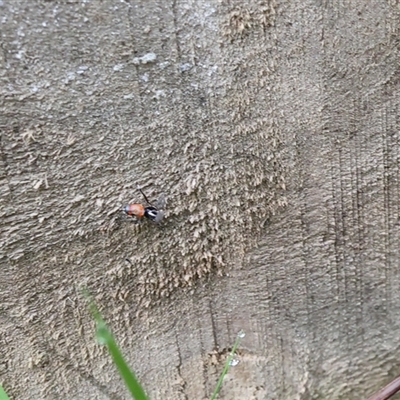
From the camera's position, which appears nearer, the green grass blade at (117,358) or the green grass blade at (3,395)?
the green grass blade at (117,358)

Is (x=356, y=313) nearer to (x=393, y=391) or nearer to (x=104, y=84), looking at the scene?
(x=393, y=391)

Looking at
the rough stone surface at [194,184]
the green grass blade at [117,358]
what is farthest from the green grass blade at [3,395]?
the green grass blade at [117,358]

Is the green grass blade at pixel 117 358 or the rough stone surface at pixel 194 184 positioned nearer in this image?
the green grass blade at pixel 117 358

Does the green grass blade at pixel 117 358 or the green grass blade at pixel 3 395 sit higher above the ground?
the green grass blade at pixel 117 358

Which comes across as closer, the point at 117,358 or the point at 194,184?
the point at 117,358

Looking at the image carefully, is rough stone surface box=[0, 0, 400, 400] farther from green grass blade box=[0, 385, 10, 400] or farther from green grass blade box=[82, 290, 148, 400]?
green grass blade box=[82, 290, 148, 400]

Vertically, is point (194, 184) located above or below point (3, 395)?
above

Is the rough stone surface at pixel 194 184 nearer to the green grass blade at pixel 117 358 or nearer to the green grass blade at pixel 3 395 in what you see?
the green grass blade at pixel 3 395

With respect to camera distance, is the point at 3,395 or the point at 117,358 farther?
the point at 3,395

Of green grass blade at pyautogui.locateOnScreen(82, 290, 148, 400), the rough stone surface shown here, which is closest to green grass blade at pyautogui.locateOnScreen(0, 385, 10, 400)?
the rough stone surface
